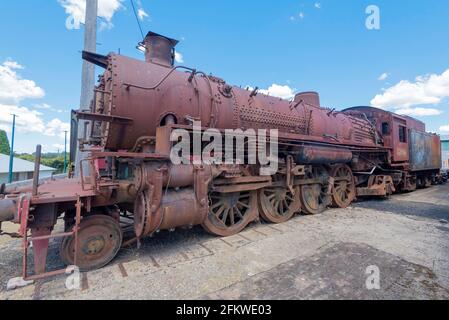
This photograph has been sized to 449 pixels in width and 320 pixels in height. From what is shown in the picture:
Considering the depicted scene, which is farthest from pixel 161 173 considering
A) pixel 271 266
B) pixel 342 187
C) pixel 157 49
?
pixel 342 187

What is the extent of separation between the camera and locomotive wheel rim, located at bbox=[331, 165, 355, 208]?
7902mm

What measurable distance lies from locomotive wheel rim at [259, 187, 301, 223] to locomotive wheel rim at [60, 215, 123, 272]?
10.8ft


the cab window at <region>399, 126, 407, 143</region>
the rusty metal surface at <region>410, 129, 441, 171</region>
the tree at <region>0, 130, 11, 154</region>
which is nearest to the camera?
the cab window at <region>399, 126, 407, 143</region>

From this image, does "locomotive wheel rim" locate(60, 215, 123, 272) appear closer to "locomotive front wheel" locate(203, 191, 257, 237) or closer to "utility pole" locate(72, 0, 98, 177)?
"locomotive front wheel" locate(203, 191, 257, 237)

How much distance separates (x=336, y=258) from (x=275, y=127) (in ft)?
10.9

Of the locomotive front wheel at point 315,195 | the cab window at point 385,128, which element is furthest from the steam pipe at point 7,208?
the cab window at point 385,128

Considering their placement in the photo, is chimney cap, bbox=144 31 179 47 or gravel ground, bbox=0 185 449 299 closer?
gravel ground, bbox=0 185 449 299

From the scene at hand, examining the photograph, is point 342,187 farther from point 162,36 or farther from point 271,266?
point 162,36

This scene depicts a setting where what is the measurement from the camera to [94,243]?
3604 mm

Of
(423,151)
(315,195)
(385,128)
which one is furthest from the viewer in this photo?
(423,151)

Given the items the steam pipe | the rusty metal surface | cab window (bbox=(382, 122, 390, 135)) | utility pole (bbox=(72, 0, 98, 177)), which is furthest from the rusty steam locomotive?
the rusty metal surface

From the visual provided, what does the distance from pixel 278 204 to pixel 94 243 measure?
426 centimetres

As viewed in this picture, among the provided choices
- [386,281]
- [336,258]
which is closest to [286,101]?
[336,258]
